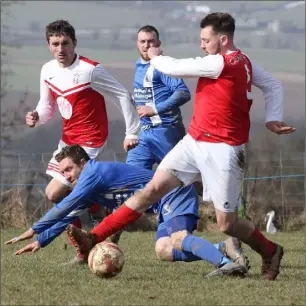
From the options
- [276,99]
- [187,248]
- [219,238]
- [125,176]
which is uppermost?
[276,99]

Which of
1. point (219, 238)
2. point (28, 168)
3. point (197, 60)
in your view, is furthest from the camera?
point (28, 168)

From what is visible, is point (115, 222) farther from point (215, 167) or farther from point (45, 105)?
point (45, 105)

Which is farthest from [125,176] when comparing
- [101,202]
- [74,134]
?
[74,134]

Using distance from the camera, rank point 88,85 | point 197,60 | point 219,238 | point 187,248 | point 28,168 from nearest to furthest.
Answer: point 197,60, point 187,248, point 88,85, point 219,238, point 28,168

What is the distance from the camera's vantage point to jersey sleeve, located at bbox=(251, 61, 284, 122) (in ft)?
29.5

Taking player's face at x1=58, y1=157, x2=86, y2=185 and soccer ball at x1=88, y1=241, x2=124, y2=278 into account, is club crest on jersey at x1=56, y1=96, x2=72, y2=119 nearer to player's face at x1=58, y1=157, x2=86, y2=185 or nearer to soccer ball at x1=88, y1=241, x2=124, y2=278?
player's face at x1=58, y1=157, x2=86, y2=185

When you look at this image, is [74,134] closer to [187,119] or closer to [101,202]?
[101,202]

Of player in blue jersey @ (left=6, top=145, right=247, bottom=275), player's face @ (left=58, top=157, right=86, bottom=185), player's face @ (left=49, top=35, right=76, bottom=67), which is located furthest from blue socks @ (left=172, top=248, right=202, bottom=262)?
player's face @ (left=49, top=35, right=76, bottom=67)

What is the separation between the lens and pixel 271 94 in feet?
29.7

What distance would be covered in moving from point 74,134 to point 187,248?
86.1 inches

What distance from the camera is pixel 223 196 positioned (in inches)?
335

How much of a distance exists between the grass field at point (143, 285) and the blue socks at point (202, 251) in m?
0.15

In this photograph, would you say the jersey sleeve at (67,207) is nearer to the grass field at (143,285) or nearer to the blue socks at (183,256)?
the grass field at (143,285)

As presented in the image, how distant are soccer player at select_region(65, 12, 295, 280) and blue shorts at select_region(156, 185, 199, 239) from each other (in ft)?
2.58
